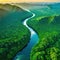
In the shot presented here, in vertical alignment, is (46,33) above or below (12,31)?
below

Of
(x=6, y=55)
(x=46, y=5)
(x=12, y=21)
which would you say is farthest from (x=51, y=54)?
(x=46, y=5)

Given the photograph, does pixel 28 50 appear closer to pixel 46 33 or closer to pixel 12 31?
pixel 12 31

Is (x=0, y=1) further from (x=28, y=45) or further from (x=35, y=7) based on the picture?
(x=28, y=45)

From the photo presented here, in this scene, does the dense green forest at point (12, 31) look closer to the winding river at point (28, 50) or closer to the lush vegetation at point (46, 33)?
the winding river at point (28, 50)

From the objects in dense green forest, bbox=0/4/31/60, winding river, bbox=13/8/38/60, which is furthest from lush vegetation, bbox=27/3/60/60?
dense green forest, bbox=0/4/31/60

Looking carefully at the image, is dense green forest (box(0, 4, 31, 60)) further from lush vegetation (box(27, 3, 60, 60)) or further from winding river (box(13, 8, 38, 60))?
lush vegetation (box(27, 3, 60, 60))

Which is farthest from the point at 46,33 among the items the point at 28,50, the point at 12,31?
the point at 28,50

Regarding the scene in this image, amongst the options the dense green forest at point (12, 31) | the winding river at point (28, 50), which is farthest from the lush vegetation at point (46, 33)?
the dense green forest at point (12, 31)
